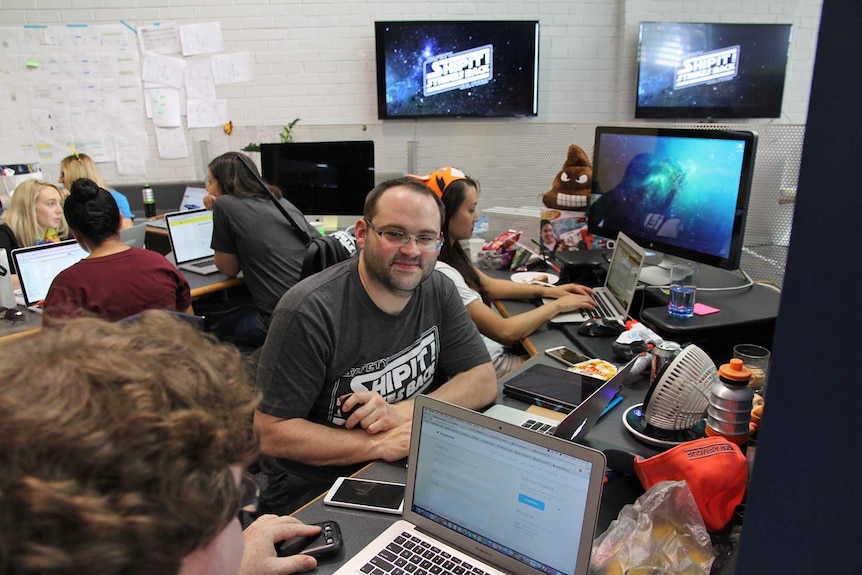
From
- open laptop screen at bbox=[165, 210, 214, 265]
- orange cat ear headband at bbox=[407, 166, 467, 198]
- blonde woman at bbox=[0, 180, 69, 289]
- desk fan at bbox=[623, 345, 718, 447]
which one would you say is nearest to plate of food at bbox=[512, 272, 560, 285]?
orange cat ear headband at bbox=[407, 166, 467, 198]

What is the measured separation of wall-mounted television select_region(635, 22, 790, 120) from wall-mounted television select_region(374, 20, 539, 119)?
0.92 metres

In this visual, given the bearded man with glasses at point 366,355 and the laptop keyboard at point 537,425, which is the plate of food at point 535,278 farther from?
the laptop keyboard at point 537,425

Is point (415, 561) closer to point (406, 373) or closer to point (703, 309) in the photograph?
point (406, 373)

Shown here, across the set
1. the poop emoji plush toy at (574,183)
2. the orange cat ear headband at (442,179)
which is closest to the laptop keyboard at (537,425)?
the orange cat ear headband at (442,179)

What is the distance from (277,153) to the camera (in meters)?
4.00

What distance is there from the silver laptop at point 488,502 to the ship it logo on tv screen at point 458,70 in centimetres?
423

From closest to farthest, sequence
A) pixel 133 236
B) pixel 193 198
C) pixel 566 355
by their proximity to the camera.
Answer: pixel 566 355 → pixel 133 236 → pixel 193 198

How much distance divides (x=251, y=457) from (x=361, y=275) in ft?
3.67

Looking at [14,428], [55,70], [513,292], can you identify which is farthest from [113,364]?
[55,70]

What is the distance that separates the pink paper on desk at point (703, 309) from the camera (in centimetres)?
186

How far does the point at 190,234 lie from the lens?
12.2 feet

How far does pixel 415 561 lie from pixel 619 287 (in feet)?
5.06

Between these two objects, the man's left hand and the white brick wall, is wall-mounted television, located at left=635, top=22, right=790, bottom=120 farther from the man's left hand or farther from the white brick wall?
the man's left hand

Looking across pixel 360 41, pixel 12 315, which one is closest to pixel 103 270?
pixel 12 315
